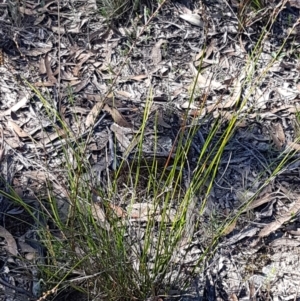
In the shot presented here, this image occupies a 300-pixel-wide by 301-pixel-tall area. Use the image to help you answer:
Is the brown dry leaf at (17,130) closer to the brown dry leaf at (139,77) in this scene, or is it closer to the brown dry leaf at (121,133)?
→ the brown dry leaf at (121,133)

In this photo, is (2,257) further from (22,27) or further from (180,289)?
(22,27)

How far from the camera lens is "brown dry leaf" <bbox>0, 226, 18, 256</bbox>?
7.41ft

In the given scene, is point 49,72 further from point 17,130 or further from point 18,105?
point 17,130

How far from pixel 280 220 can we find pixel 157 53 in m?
1.20

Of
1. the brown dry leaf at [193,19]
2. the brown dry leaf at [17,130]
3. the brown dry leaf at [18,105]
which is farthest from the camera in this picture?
the brown dry leaf at [193,19]

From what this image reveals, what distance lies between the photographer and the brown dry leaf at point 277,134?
8.87 ft

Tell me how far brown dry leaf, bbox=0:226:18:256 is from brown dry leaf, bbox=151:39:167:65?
1.26 meters

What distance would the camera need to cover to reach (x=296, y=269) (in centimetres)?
226

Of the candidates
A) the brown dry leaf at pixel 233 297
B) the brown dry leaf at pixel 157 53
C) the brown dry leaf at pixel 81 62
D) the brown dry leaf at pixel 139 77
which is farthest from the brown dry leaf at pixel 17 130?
the brown dry leaf at pixel 233 297

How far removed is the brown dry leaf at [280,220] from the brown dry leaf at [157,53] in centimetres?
111

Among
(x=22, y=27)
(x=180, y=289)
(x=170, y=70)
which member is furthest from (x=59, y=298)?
(x=22, y=27)

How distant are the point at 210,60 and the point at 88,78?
2.18 feet

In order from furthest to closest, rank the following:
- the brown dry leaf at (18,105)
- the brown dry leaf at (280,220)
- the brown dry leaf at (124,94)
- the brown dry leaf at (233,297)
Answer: the brown dry leaf at (124,94)
the brown dry leaf at (18,105)
the brown dry leaf at (280,220)
the brown dry leaf at (233,297)

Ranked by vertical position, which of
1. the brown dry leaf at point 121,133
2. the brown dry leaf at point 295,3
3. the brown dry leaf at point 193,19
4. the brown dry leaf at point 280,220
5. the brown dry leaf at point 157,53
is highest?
the brown dry leaf at point 295,3
